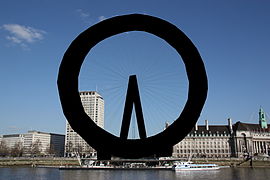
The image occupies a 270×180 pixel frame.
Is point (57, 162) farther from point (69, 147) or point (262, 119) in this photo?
point (262, 119)

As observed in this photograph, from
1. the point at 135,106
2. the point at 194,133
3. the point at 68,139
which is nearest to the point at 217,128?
the point at 194,133

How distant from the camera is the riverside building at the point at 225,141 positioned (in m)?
110

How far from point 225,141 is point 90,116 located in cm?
6427

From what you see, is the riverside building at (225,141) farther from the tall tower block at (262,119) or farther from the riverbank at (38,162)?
the riverbank at (38,162)

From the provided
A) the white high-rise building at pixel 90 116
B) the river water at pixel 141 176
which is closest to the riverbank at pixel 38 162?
the white high-rise building at pixel 90 116

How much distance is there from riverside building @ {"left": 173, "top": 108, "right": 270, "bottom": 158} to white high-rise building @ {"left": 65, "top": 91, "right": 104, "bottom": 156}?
4327 centimetres

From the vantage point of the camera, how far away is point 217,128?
116 metres

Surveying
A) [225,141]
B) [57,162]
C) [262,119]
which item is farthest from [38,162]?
[262,119]

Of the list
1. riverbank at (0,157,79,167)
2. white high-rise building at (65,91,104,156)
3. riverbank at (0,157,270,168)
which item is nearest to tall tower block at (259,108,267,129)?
riverbank at (0,157,270,168)

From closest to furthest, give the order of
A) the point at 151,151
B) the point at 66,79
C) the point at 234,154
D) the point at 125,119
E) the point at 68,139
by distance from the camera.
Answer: the point at 151,151
the point at 66,79
the point at 125,119
the point at 234,154
the point at 68,139

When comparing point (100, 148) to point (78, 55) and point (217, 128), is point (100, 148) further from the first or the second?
point (217, 128)

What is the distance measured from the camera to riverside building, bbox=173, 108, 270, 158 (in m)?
110

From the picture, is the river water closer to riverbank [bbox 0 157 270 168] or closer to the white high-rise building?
riverbank [bbox 0 157 270 168]

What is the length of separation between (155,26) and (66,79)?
258 inches
